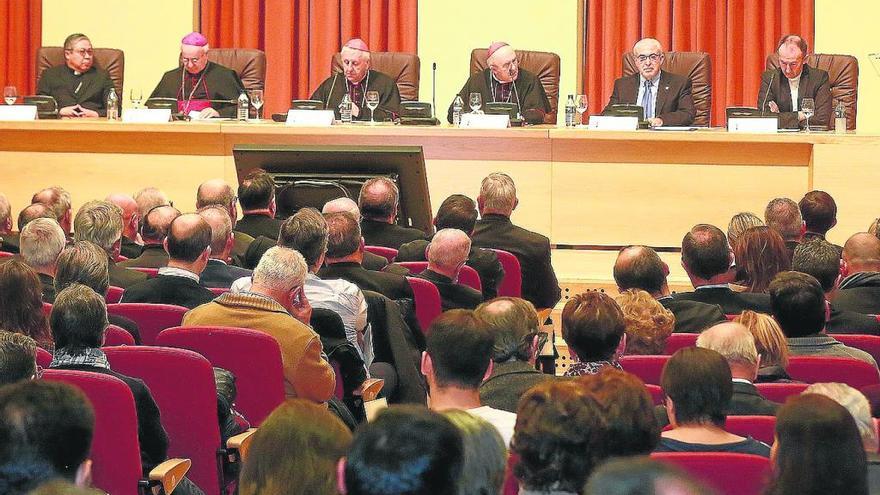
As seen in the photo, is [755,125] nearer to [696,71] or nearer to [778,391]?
[696,71]

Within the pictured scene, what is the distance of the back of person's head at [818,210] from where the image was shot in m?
6.45

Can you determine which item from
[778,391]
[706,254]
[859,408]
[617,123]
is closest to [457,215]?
[706,254]

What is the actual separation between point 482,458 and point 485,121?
5973 millimetres

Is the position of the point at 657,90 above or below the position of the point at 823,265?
above

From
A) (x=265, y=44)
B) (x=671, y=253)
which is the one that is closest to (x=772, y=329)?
(x=671, y=253)

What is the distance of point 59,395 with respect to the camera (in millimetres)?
2248

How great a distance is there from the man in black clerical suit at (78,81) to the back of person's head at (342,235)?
453cm

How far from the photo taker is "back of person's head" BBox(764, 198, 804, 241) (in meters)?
6.24

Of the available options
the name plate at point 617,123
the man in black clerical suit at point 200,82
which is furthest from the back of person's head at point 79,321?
the man in black clerical suit at point 200,82

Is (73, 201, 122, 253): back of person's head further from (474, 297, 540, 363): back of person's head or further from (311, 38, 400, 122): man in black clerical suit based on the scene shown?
(311, 38, 400, 122): man in black clerical suit

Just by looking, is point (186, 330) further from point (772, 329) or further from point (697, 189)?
point (697, 189)

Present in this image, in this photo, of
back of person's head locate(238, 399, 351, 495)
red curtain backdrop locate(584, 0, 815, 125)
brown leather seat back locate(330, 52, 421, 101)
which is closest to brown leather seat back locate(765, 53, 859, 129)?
red curtain backdrop locate(584, 0, 815, 125)

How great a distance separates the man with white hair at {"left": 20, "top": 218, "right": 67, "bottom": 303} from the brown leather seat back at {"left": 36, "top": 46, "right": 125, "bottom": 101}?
473cm

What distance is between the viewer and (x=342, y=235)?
16.9 ft
